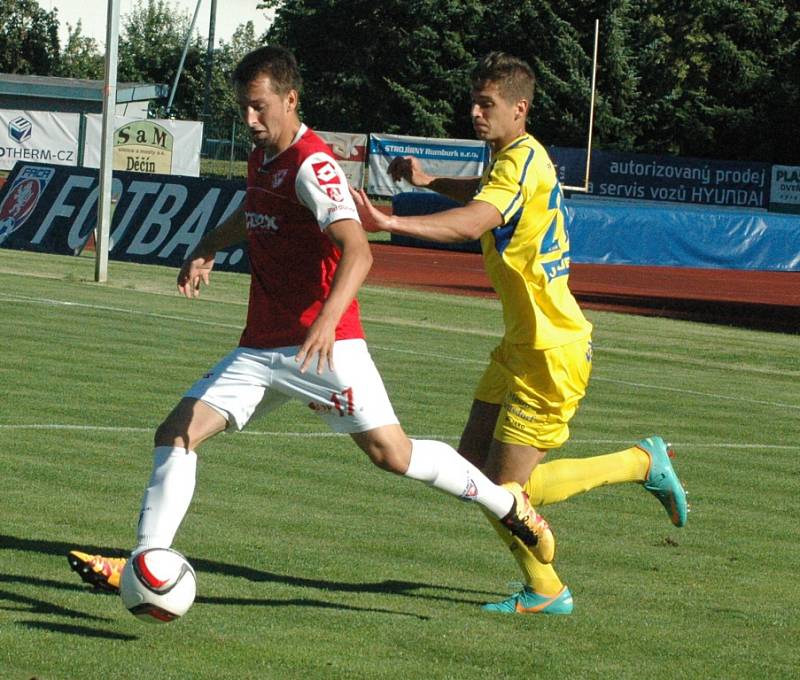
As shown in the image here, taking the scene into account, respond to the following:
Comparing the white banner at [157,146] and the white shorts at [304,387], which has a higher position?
the white shorts at [304,387]

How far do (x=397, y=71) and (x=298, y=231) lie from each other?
71182mm

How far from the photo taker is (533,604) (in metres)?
6.42

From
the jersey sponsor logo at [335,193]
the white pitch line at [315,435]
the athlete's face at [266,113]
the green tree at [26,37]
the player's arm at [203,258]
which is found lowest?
the white pitch line at [315,435]

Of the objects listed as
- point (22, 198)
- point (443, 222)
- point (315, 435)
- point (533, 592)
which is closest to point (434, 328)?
point (315, 435)

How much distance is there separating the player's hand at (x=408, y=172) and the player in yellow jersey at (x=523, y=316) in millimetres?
582

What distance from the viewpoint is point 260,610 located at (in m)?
6.20

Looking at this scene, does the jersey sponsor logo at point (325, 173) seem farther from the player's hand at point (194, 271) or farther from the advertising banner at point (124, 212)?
the advertising banner at point (124, 212)

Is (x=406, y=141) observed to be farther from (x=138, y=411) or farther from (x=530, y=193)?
(x=530, y=193)

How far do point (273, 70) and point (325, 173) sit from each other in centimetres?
44

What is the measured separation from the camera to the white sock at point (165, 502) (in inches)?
225

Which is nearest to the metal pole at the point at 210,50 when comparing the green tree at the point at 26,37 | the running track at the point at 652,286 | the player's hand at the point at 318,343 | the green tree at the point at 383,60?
the green tree at the point at 383,60

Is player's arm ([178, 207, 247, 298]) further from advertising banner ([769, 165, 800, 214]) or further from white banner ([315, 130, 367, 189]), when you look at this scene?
advertising banner ([769, 165, 800, 214])

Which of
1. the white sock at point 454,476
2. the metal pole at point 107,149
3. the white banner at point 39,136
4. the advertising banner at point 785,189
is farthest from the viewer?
the white banner at point 39,136

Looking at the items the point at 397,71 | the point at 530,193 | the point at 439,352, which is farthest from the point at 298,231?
the point at 397,71
